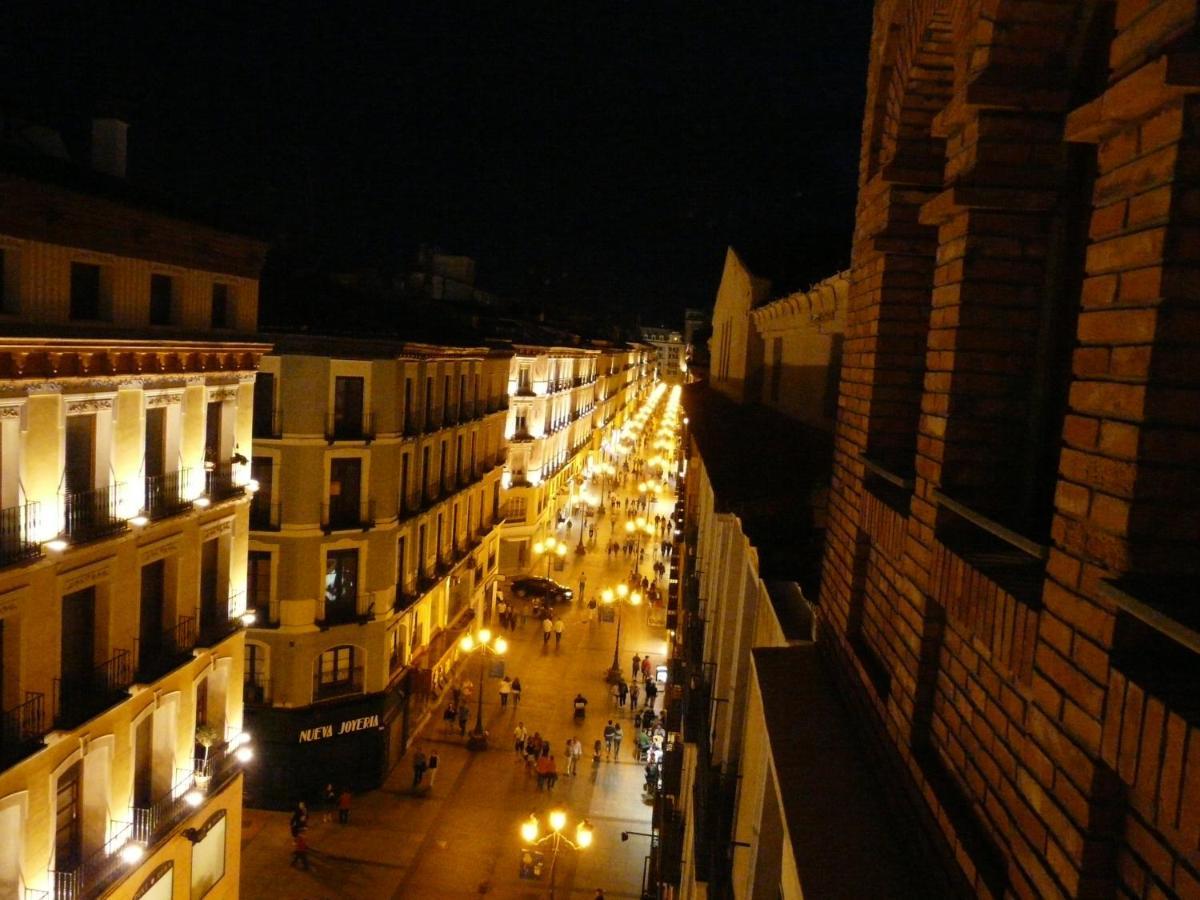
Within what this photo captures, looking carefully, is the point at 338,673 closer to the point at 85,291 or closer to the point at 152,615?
the point at 152,615

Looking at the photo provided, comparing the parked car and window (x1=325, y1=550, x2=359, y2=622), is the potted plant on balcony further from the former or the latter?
the parked car

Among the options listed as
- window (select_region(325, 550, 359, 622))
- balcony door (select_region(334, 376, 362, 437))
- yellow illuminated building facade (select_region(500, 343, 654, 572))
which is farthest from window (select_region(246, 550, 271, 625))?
yellow illuminated building facade (select_region(500, 343, 654, 572))

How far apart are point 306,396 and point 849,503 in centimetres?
1983

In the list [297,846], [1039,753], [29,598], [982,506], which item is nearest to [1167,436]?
[1039,753]

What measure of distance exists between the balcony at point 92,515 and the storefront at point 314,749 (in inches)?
466

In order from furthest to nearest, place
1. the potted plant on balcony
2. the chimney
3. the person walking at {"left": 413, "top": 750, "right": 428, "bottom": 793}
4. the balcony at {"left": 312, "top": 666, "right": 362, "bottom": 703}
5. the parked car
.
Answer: the parked car, the person walking at {"left": 413, "top": 750, "right": 428, "bottom": 793}, the balcony at {"left": 312, "top": 666, "right": 362, "bottom": 703}, the chimney, the potted plant on balcony

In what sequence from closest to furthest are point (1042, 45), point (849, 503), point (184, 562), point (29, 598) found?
point (1042, 45) → point (849, 503) → point (29, 598) → point (184, 562)

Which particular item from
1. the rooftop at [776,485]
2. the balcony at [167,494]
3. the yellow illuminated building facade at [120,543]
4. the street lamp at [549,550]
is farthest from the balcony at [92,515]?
the street lamp at [549,550]

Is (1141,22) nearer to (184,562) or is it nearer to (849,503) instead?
(849,503)

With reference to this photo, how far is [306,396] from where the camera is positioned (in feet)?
77.9

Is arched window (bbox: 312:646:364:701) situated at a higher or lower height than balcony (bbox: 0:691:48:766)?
lower

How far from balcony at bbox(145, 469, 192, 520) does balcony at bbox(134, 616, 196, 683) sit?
2131 mm

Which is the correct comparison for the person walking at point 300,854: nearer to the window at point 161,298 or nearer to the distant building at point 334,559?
the distant building at point 334,559

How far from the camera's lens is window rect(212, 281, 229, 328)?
17625 mm
